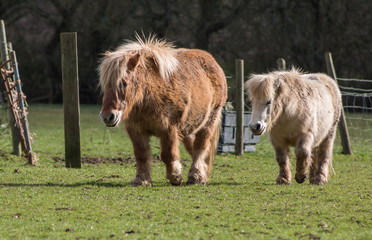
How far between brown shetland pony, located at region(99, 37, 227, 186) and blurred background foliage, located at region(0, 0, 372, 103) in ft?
57.3

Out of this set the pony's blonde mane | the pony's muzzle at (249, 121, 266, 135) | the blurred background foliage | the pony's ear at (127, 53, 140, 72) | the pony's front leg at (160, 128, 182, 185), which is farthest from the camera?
the blurred background foliage

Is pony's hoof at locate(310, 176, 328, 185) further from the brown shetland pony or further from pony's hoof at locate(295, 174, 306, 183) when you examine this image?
the brown shetland pony

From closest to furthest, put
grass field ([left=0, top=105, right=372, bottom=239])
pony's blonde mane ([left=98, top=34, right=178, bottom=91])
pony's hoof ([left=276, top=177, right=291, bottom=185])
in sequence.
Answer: grass field ([left=0, top=105, right=372, bottom=239]) < pony's blonde mane ([left=98, top=34, right=178, bottom=91]) < pony's hoof ([left=276, top=177, right=291, bottom=185])

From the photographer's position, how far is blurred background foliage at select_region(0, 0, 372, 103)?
79.2 ft

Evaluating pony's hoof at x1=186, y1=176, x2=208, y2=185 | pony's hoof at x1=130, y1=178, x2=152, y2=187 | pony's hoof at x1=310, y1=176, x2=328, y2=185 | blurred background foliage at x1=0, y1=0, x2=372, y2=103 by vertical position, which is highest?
blurred background foliage at x1=0, y1=0, x2=372, y2=103

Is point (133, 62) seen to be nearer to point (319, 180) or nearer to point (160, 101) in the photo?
point (160, 101)

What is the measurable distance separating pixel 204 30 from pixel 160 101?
21318 millimetres

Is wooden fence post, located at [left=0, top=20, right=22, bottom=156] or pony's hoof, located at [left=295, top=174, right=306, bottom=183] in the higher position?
wooden fence post, located at [left=0, top=20, right=22, bottom=156]

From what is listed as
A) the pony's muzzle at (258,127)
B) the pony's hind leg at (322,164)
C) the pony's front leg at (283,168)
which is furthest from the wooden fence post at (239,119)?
the pony's muzzle at (258,127)

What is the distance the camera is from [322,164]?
7961 mm

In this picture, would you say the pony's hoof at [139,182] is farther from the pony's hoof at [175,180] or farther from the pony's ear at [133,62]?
the pony's ear at [133,62]

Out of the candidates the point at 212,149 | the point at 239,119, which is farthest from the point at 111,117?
the point at 239,119

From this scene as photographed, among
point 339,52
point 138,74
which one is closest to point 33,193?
point 138,74

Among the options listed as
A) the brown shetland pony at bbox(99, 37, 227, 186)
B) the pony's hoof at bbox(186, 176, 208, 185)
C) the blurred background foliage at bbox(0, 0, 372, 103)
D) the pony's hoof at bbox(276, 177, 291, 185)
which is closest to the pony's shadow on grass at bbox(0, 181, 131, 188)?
the brown shetland pony at bbox(99, 37, 227, 186)
